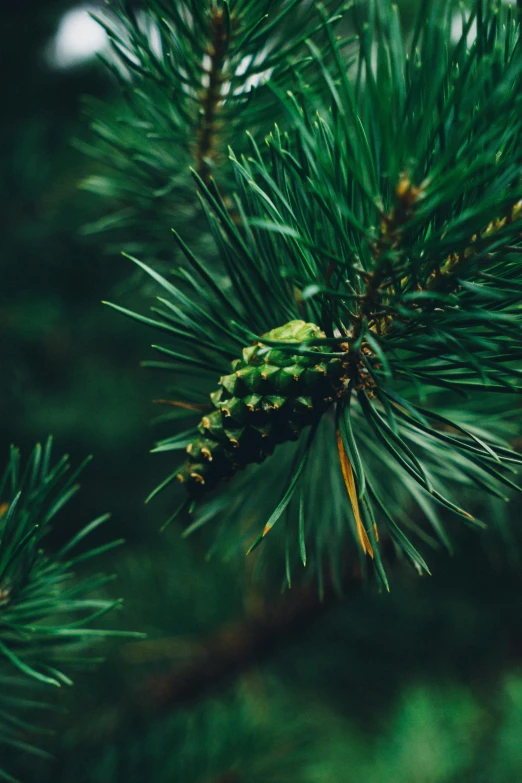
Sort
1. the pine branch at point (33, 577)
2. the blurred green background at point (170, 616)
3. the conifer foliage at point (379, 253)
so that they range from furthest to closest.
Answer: the blurred green background at point (170, 616)
the pine branch at point (33, 577)
the conifer foliage at point (379, 253)

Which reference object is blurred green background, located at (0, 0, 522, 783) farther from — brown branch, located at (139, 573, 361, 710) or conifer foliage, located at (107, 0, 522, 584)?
conifer foliage, located at (107, 0, 522, 584)

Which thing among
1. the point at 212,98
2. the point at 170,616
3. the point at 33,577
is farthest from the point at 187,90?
the point at 170,616

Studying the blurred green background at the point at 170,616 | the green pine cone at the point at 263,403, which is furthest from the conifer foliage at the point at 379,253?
the blurred green background at the point at 170,616

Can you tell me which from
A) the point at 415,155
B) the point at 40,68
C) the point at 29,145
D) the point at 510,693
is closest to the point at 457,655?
the point at 510,693

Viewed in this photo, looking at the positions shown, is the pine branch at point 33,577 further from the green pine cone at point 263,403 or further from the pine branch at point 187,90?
the pine branch at point 187,90

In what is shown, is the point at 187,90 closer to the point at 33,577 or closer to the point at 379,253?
the point at 379,253

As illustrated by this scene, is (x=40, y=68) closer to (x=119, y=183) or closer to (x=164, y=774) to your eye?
(x=119, y=183)
